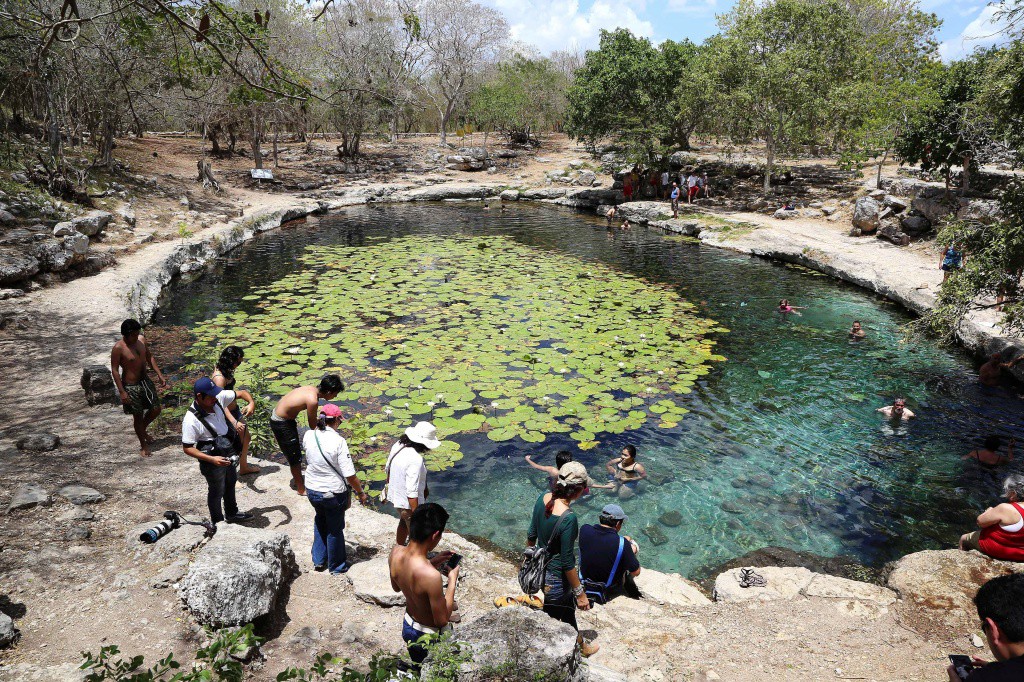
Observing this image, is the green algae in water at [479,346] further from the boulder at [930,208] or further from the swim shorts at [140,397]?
the boulder at [930,208]

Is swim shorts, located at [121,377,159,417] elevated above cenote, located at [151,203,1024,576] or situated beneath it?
elevated above

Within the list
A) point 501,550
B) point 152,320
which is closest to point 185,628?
point 501,550

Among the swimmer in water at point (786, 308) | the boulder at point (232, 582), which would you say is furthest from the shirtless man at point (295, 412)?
the swimmer in water at point (786, 308)

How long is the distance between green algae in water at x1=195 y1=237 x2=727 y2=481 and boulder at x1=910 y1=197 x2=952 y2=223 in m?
8.64

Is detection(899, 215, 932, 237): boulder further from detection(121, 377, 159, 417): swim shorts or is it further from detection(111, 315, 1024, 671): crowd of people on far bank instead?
detection(121, 377, 159, 417): swim shorts

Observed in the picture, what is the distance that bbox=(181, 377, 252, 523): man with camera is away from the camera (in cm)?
488

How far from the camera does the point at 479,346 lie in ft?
35.9

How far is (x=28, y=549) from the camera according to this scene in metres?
4.58

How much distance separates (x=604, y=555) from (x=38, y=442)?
6.14 metres

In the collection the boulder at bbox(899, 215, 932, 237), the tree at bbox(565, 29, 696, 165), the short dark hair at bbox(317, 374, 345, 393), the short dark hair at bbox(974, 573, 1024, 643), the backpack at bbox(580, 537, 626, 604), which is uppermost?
the tree at bbox(565, 29, 696, 165)

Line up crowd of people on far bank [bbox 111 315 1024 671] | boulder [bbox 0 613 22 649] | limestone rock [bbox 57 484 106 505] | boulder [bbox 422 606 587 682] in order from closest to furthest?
boulder [bbox 422 606 587 682] < crowd of people on far bank [bbox 111 315 1024 671] < boulder [bbox 0 613 22 649] < limestone rock [bbox 57 484 106 505]

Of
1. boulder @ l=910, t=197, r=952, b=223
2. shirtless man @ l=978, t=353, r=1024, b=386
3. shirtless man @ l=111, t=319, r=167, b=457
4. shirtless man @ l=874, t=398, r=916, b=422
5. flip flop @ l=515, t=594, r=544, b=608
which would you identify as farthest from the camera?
boulder @ l=910, t=197, r=952, b=223

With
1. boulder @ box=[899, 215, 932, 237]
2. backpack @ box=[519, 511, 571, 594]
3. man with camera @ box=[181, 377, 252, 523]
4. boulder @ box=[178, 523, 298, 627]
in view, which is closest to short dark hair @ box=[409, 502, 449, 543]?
backpack @ box=[519, 511, 571, 594]

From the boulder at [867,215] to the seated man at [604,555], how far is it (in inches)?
720
